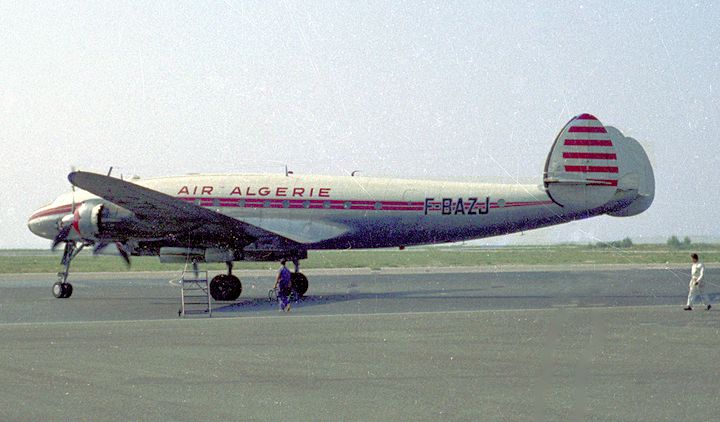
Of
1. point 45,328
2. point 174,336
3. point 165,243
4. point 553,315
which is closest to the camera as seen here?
point 174,336

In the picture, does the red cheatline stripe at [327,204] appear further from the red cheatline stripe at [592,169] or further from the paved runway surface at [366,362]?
the paved runway surface at [366,362]

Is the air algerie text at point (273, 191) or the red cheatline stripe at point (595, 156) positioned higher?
the red cheatline stripe at point (595, 156)

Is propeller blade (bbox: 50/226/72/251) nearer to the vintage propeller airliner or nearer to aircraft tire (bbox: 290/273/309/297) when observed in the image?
the vintage propeller airliner

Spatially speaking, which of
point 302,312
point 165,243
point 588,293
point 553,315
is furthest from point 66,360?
point 588,293

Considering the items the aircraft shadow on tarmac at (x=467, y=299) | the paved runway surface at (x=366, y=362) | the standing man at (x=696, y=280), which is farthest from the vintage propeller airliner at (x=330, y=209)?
the standing man at (x=696, y=280)

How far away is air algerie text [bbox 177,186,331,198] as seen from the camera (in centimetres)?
3500

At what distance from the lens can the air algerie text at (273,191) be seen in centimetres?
3500

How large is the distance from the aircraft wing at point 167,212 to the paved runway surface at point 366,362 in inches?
125

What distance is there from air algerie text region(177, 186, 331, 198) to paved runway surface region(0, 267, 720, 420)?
604 centimetres

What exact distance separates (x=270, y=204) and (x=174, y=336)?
15609 millimetres

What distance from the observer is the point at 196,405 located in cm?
1124

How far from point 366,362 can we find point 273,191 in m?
20.7

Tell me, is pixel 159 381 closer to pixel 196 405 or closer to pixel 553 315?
pixel 196 405

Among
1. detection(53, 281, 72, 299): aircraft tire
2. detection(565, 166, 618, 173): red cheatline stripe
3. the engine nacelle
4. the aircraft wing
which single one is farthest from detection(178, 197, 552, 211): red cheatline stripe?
detection(53, 281, 72, 299): aircraft tire
